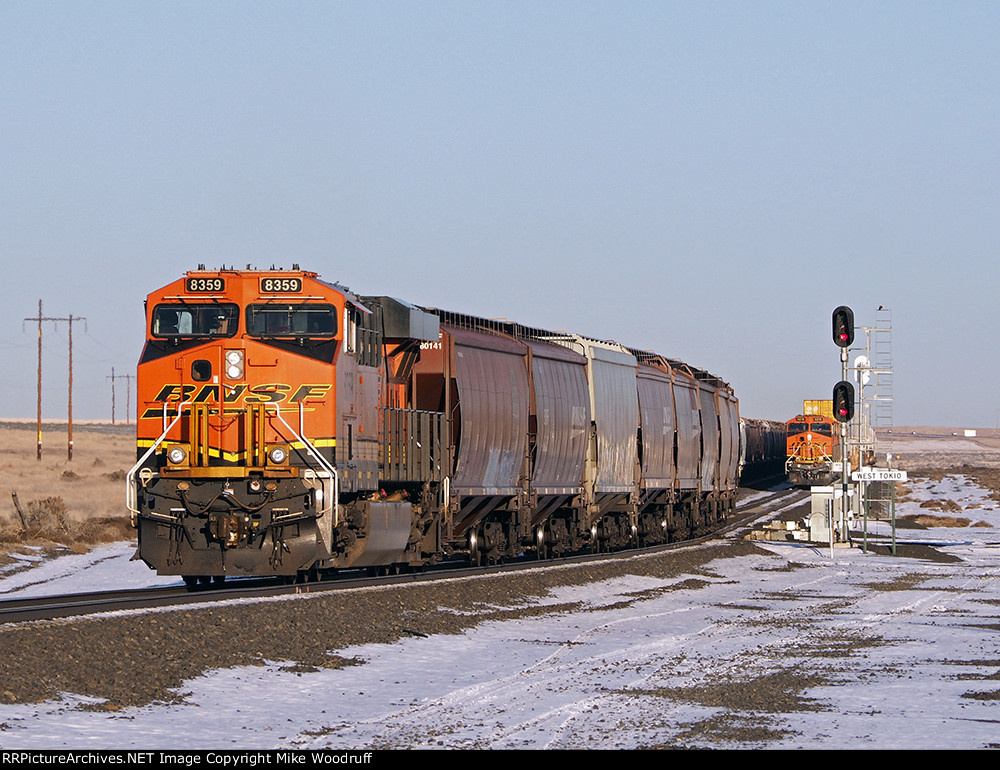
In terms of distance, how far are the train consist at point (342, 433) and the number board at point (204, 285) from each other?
2cm

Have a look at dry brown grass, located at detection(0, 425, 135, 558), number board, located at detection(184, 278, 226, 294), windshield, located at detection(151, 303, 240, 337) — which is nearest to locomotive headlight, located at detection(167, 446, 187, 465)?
windshield, located at detection(151, 303, 240, 337)

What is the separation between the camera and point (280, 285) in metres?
21.0

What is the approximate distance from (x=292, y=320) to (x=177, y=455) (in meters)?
2.54

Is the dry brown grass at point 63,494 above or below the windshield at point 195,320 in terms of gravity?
below

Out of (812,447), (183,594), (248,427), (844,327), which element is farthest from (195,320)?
(812,447)

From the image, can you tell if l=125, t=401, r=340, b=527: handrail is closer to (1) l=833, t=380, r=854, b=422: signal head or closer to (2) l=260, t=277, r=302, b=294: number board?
(2) l=260, t=277, r=302, b=294: number board

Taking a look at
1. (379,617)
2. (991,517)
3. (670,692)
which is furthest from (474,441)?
(991,517)

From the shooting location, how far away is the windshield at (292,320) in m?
20.8

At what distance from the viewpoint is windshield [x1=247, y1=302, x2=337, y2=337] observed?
20.8 metres

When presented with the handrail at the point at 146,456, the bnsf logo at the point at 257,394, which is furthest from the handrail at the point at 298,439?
the bnsf logo at the point at 257,394

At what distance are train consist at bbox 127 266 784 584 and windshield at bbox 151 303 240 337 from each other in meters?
0.02

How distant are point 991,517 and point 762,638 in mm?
45763

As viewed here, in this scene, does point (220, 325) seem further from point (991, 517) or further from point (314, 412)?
point (991, 517)

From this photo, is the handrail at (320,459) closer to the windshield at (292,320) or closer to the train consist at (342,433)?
the train consist at (342,433)
